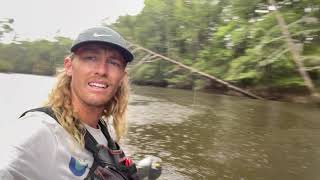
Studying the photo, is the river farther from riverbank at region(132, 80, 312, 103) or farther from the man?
riverbank at region(132, 80, 312, 103)

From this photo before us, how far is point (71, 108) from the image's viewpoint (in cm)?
179

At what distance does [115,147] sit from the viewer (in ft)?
6.56

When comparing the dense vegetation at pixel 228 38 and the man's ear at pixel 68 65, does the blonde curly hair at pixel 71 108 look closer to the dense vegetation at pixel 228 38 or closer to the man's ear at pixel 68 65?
the man's ear at pixel 68 65

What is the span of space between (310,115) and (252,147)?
7122mm

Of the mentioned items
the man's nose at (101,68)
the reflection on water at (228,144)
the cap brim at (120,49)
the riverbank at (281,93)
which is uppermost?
the cap brim at (120,49)

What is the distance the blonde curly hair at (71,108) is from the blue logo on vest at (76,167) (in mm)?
86

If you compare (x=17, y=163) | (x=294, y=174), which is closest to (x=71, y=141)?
(x=17, y=163)

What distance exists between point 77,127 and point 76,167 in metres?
0.20

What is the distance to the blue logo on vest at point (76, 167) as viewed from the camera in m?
1.56

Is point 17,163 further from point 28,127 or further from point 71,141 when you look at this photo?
point 71,141

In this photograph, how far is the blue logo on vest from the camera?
5.11ft

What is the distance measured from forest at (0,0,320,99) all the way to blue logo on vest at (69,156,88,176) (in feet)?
20.8

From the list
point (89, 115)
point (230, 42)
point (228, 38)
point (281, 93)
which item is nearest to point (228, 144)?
point (89, 115)

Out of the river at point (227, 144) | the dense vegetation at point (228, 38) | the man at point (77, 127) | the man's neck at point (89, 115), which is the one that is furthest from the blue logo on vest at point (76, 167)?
the dense vegetation at point (228, 38)
